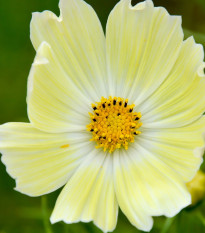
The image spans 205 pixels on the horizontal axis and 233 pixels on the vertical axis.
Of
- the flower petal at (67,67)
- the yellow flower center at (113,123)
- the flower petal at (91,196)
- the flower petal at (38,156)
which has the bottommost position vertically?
the flower petal at (91,196)

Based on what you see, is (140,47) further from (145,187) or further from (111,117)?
(145,187)

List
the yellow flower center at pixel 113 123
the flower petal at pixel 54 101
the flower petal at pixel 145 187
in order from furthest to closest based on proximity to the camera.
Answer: the yellow flower center at pixel 113 123 < the flower petal at pixel 54 101 < the flower petal at pixel 145 187

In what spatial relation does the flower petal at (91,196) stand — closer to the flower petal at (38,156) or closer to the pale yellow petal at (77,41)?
the flower petal at (38,156)

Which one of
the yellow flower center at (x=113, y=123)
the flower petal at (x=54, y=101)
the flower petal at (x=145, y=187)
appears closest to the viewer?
the flower petal at (x=145, y=187)

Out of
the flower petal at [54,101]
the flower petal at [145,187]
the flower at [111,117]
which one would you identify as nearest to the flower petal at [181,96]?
the flower at [111,117]

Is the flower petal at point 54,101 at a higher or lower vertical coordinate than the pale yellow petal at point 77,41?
lower

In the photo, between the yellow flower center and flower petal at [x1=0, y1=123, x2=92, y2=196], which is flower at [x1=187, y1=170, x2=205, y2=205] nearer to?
the yellow flower center

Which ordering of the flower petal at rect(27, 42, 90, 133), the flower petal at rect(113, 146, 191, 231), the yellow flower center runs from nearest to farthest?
the flower petal at rect(113, 146, 191, 231) → the flower petal at rect(27, 42, 90, 133) → the yellow flower center

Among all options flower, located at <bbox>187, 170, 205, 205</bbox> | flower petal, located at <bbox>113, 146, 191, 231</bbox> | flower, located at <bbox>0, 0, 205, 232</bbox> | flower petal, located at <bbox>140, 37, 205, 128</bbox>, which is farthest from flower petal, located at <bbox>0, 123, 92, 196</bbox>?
flower, located at <bbox>187, 170, 205, 205</bbox>
